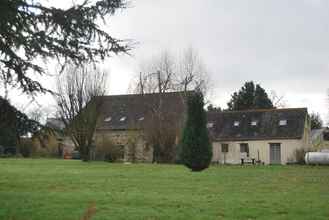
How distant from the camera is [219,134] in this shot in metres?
56.7

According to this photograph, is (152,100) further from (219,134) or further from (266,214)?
(266,214)

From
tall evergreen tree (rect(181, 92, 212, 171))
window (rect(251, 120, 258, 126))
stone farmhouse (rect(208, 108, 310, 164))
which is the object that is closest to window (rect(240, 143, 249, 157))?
stone farmhouse (rect(208, 108, 310, 164))

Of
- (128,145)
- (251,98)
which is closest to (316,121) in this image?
(251,98)

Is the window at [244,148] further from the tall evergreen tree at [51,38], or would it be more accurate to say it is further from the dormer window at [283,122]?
the tall evergreen tree at [51,38]

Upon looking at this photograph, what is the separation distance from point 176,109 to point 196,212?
4672 cm

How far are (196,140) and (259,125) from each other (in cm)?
2842

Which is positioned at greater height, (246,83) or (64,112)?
(246,83)

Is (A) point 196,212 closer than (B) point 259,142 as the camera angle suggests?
Yes

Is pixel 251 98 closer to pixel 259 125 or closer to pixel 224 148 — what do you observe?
pixel 259 125

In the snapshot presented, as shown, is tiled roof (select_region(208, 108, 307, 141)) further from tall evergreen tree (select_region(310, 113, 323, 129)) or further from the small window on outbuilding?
tall evergreen tree (select_region(310, 113, 323, 129))

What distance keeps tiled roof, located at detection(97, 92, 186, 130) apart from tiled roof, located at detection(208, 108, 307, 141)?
489cm

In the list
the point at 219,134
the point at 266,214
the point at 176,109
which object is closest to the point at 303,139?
the point at 219,134

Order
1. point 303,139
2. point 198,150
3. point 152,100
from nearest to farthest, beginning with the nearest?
point 198,150, point 303,139, point 152,100

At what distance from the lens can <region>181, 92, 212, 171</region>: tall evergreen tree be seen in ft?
92.5
